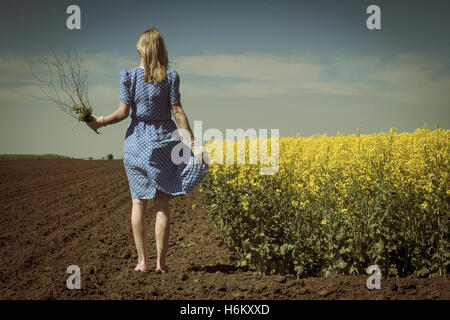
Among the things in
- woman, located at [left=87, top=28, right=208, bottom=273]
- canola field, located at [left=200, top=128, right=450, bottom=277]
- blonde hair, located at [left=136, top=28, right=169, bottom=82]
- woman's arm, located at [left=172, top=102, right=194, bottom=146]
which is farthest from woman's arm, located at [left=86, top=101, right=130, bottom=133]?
canola field, located at [left=200, top=128, right=450, bottom=277]

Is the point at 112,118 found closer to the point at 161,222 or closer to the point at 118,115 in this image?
the point at 118,115

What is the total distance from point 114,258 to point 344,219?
2.91m

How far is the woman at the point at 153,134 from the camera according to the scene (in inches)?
162

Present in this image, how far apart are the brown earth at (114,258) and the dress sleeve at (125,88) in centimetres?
175

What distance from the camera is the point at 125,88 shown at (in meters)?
4.15

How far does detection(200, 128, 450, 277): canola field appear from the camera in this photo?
4230mm

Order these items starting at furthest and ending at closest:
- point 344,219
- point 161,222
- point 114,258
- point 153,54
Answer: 1. point 114,258
2. point 344,219
3. point 161,222
4. point 153,54

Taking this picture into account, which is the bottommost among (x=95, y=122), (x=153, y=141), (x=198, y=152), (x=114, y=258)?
(x=114, y=258)

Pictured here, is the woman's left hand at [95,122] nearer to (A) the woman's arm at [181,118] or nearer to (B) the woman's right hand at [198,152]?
(A) the woman's arm at [181,118]

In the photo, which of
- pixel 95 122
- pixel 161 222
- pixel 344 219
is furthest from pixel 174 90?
pixel 344 219

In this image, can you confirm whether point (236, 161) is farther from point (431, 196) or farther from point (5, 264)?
point (5, 264)
